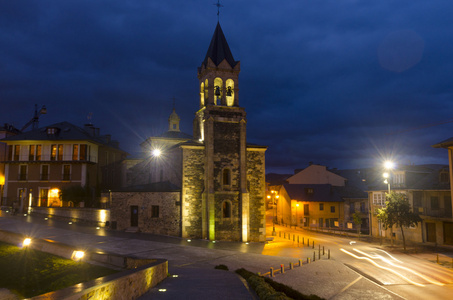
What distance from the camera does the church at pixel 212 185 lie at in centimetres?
3044

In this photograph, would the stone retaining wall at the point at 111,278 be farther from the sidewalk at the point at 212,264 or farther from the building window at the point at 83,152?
the building window at the point at 83,152

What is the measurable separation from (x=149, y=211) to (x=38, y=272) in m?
17.0

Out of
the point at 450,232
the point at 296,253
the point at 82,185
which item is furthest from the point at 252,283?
the point at 82,185

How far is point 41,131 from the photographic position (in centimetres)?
4356

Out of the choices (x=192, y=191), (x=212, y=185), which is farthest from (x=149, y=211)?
(x=212, y=185)

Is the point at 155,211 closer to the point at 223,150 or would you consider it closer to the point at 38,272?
the point at 223,150

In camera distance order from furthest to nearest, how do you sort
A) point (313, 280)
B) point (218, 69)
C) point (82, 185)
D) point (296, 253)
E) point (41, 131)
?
1. point (41, 131)
2. point (82, 185)
3. point (218, 69)
4. point (296, 253)
5. point (313, 280)

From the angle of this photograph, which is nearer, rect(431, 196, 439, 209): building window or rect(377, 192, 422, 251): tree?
rect(377, 192, 422, 251): tree

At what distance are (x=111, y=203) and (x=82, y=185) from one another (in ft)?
41.1

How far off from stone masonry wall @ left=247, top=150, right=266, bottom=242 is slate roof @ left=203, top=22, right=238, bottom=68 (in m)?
9.81

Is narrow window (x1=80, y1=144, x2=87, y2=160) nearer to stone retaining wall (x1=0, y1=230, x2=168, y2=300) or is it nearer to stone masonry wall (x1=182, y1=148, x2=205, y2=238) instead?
stone masonry wall (x1=182, y1=148, x2=205, y2=238)

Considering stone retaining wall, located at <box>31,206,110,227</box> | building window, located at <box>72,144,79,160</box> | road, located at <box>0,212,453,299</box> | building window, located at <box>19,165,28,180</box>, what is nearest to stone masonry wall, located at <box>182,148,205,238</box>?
road, located at <box>0,212,453,299</box>

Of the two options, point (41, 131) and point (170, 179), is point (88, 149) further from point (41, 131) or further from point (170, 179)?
point (170, 179)

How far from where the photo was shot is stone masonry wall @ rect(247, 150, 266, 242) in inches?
1266
